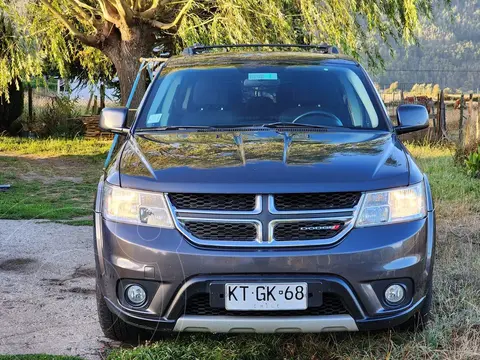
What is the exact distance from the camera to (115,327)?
12.1 ft

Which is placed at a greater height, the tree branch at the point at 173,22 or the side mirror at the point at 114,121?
the tree branch at the point at 173,22

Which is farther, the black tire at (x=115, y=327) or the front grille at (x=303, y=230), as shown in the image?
the black tire at (x=115, y=327)

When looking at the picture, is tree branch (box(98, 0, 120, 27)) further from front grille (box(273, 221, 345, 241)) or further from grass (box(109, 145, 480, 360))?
front grille (box(273, 221, 345, 241))

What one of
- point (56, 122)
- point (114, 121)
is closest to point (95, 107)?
point (56, 122)

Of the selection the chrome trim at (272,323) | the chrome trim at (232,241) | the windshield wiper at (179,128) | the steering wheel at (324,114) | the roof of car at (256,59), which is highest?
the roof of car at (256,59)

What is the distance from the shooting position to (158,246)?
10.4ft

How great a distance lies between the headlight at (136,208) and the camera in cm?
321

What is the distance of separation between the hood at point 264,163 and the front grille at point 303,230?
157 millimetres

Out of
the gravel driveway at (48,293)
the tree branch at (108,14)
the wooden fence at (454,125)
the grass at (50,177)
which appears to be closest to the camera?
the gravel driveway at (48,293)

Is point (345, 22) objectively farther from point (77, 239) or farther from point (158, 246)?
point (158, 246)

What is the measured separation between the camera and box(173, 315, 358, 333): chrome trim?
314cm

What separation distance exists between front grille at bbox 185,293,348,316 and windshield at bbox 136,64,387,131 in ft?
4.81

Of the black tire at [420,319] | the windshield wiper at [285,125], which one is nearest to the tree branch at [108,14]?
the windshield wiper at [285,125]

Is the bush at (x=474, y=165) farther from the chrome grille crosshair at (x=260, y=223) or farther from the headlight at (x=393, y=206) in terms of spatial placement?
the chrome grille crosshair at (x=260, y=223)
